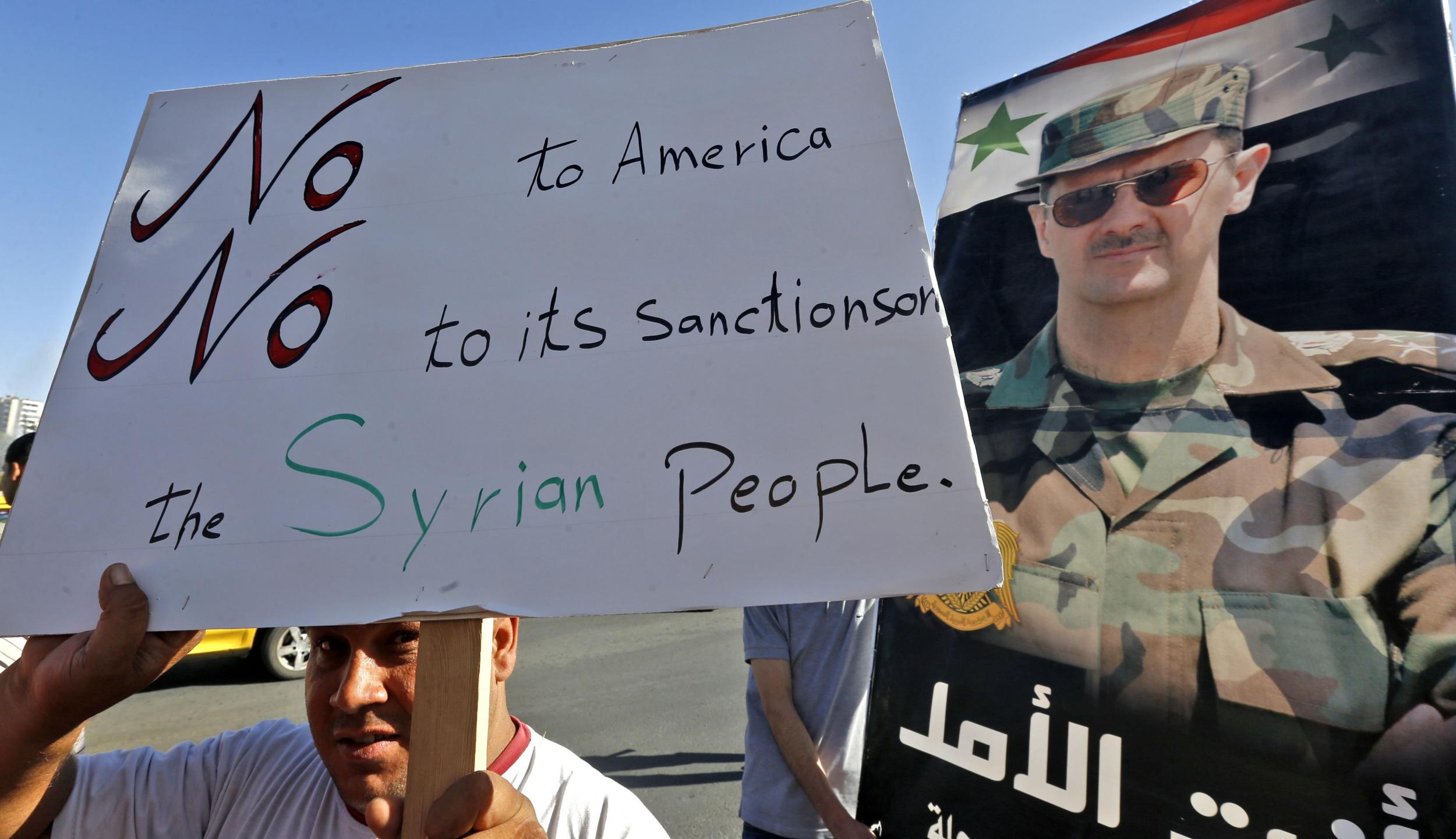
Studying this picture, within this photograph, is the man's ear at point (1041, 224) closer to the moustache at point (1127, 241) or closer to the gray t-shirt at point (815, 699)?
the moustache at point (1127, 241)

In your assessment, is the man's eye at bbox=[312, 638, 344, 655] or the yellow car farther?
the yellow car

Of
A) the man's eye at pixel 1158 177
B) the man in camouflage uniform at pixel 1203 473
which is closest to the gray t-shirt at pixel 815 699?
the man in camouflage uniform at pixel 1203 473

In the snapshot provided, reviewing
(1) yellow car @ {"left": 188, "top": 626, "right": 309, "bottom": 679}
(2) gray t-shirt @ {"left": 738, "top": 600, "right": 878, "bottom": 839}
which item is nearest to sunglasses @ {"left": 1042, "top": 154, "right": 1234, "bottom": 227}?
(2) gray t-shirt @ {"left": 738, "top": 600, "right": 878, "bottom": 839}

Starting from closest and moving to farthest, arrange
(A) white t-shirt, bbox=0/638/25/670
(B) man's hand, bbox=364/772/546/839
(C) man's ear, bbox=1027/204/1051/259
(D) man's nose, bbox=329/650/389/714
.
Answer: (B) man's hand, bbox=364/772/546/839, (D) man's nose, bbox=329/650/389/714, (C) man's ear, bbox=1027/204/1051/259, (A) white t-shirt, bbox=0/638/25/670

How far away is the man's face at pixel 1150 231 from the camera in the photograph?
1403 mm

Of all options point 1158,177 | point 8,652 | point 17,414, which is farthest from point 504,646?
point 17,414

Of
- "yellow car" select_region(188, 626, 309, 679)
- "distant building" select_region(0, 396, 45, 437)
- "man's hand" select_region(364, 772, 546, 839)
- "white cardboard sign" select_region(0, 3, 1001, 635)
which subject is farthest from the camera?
"distant building" select_region(0, 396, 45, 437)

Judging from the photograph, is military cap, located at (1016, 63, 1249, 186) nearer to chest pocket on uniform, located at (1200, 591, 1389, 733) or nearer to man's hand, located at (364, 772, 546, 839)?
chest pocket on uniform, located at (1200, 591, 1389, 733)

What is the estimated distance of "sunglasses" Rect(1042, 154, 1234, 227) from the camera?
144 cm

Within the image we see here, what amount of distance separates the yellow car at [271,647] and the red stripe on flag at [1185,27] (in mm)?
8005

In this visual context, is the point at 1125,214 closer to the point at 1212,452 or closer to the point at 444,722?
the point at 1212,452

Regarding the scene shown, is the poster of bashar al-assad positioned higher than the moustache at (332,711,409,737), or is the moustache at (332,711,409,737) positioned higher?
the poster of bashar al-assad

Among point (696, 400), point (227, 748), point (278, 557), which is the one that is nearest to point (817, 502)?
point (696, 400)

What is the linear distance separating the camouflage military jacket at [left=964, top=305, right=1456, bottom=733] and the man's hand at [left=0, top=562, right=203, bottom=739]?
4.70 feet
